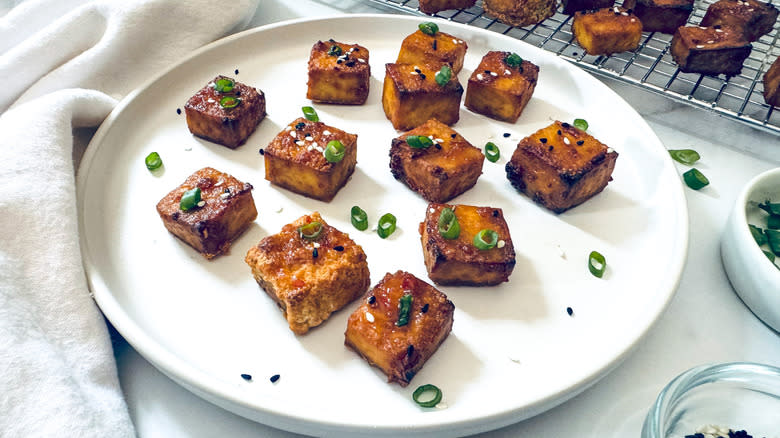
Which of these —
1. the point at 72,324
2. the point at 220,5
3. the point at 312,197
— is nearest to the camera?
A: the point at 72,324

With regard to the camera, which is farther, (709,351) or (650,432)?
(709,351)

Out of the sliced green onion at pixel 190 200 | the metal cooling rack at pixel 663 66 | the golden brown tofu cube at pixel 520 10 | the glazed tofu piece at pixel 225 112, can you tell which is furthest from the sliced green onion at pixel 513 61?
the sliced green onion at pixel 190 200

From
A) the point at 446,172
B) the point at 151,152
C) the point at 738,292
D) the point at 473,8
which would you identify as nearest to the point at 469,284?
the point at 446,172

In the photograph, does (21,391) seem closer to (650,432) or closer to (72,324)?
(72,324)

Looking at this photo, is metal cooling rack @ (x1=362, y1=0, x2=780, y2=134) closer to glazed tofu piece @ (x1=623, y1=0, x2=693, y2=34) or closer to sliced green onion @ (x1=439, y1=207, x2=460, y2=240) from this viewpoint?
glazed tofu piece @ (x1=623, y1=0, x2=693, y2=34)

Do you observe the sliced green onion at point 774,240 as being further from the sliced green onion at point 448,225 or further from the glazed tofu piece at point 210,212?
the glazed tofu piece at point 210,212

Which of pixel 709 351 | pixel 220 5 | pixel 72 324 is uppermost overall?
pixel 220 5

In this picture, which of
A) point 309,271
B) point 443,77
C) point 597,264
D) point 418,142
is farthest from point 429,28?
point 309,271
